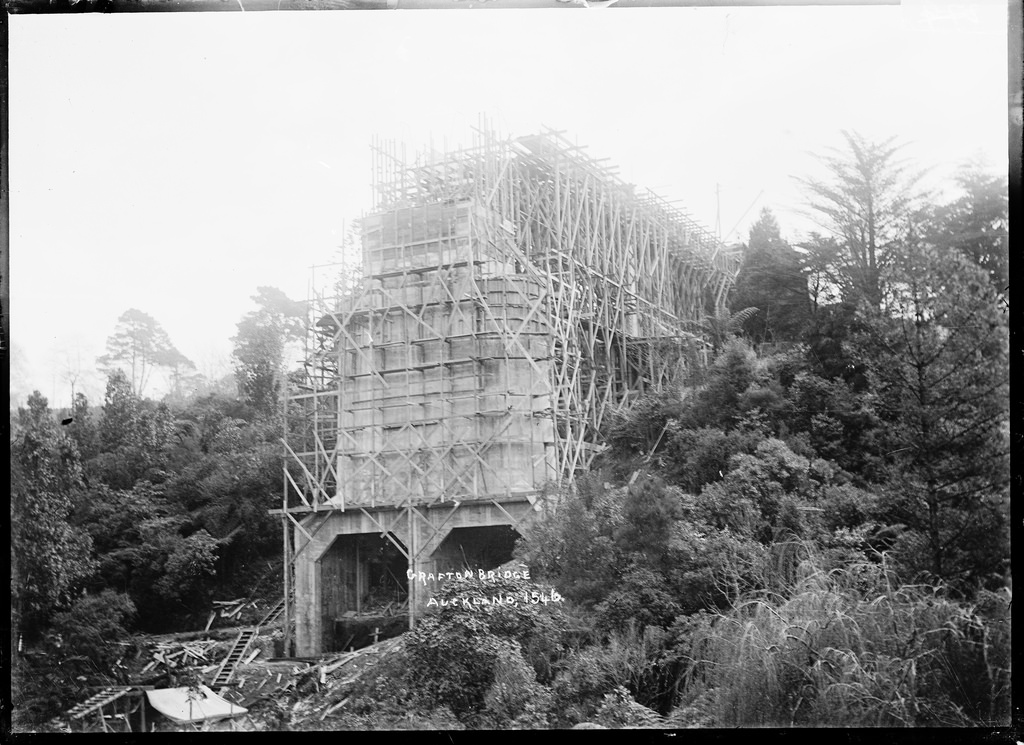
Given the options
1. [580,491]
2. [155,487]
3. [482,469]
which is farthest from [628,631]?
[155,487]

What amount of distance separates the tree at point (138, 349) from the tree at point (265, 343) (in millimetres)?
954

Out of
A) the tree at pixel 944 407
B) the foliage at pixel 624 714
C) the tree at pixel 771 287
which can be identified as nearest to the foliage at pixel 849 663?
the foliage at pixel 624 714

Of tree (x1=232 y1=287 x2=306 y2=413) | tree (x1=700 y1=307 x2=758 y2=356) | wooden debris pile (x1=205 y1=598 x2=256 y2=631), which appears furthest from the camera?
tree (x1=700 y1=307 x2=758 y2=356)

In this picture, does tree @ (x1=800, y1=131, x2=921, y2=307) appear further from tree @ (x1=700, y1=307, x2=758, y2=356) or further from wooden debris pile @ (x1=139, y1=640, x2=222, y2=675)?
wooden debris pile @ (x1=139, y1=640, x2=222, y2=675)

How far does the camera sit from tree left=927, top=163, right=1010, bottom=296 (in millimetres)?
11773

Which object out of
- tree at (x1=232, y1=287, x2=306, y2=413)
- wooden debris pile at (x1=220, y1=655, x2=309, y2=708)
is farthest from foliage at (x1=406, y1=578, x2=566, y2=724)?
tree at (x1=232, y1=287, x2=306, y2=413)

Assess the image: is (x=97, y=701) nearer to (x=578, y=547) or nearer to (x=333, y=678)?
(x=333, y=678)

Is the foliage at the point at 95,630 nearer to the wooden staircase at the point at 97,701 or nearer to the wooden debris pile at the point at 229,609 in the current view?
the wooden staircase at the point at 97,701

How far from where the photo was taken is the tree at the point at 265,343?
579 inches

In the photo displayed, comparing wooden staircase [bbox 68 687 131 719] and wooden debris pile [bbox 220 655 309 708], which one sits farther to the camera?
wooden debris pile [bbox 220 655 309 708]

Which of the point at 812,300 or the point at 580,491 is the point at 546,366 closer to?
the point at 580,491

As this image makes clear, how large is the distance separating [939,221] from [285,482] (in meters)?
10.1

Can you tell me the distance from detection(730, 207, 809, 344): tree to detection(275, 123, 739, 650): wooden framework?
1.75 ft

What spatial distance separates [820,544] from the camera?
12.6 metres
